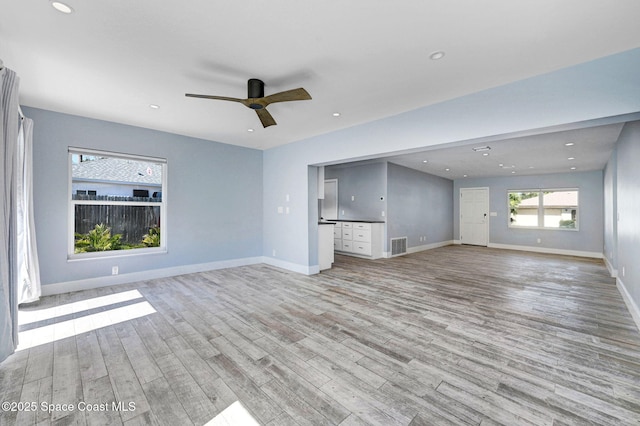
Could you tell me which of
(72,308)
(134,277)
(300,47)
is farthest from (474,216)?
(72,308)

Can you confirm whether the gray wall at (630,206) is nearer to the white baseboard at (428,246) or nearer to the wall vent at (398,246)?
the wall vent at (398,246)

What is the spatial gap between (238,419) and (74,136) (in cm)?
460

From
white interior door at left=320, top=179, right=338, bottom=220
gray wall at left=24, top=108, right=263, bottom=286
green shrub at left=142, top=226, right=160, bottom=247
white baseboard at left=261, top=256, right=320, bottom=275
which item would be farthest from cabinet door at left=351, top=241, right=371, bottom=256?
green shrub at left=142, top=226, right=160, bottom=247

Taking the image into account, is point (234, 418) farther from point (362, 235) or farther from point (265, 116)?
point (362, 235)

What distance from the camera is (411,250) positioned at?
26.1 ft

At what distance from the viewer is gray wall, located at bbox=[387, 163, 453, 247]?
732 cm

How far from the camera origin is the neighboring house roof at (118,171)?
13.5 ft

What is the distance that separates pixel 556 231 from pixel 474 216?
2252 millimetres

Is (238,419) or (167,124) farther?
(167,124)

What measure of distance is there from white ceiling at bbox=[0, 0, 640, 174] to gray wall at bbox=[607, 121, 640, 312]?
1.74 meters

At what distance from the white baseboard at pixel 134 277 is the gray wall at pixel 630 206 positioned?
19.5 feet

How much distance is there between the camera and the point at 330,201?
27.3 feet

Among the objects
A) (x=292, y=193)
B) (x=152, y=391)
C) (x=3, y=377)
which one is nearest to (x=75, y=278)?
(x=3, y=377)

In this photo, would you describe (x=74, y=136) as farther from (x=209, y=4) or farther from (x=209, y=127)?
(x=209, y=4)
